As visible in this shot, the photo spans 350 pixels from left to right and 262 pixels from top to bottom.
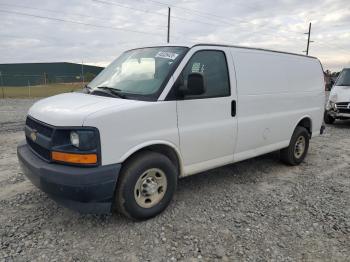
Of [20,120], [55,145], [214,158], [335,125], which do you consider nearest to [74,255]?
[55,145]

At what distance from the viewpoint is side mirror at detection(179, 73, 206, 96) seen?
12.4 ft

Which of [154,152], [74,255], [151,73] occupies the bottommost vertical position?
[74,255]

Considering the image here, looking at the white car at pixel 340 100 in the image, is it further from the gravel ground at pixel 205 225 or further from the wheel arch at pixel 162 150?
the wheel arch at pixel 162 150

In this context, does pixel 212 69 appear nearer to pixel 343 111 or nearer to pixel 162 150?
pixel 162 150

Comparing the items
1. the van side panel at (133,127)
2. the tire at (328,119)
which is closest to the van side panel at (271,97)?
the van side panel at (133,127)

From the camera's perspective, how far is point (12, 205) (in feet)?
13.7

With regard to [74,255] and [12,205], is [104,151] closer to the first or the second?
[74,255]

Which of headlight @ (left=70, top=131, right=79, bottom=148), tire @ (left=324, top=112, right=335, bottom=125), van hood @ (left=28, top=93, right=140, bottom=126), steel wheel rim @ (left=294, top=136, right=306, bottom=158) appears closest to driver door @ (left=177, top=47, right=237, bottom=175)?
van hood @ (left=28, top=93, right=140, bottom=126)

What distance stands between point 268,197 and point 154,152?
189 centimetres

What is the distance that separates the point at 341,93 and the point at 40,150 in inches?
395

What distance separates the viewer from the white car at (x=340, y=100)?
10617 millimetres

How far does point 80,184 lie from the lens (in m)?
3.19

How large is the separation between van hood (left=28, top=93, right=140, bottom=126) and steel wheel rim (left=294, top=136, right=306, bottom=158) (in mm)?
3730

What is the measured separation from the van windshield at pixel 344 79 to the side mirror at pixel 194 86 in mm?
9150
